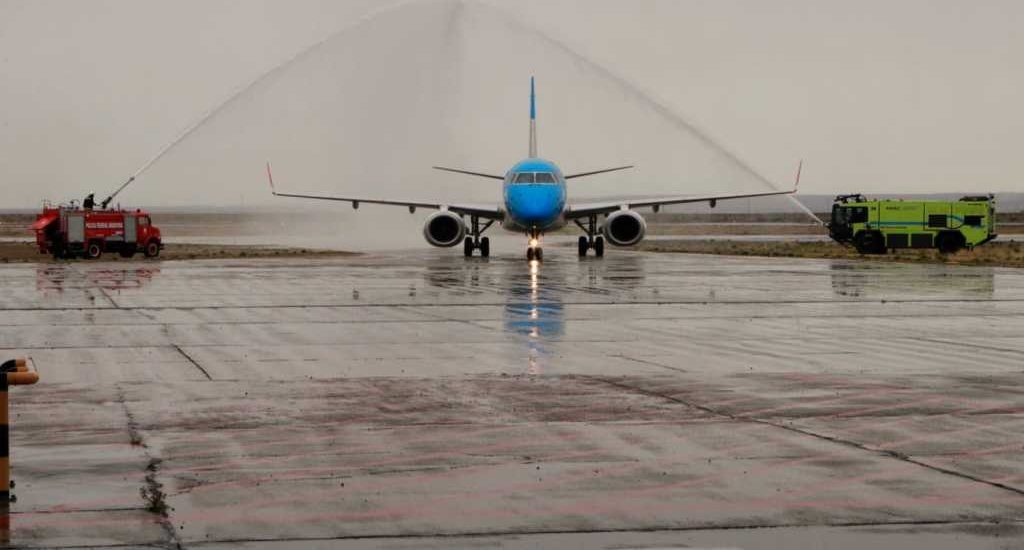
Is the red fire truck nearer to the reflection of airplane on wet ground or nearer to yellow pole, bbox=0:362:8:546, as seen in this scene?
the reflection of airplane on wet ground

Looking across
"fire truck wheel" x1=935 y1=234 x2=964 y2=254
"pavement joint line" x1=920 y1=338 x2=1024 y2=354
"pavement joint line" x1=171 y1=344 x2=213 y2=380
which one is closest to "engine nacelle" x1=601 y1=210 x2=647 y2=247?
"fire truck wheel" x1=935 y1=234 x2=964 y2=254

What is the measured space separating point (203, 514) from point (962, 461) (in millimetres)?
6219

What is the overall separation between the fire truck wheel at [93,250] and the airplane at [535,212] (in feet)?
26.4

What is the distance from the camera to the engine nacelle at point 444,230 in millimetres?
61562

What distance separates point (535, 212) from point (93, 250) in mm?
19795

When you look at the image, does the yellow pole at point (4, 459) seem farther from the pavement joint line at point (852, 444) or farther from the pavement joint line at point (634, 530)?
the pavement joint line at point (852, 444)

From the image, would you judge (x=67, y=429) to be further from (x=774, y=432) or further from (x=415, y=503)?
(x=774, y=432)

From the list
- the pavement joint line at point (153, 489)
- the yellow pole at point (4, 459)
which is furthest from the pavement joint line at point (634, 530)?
the yellow pole at point (4, 459)

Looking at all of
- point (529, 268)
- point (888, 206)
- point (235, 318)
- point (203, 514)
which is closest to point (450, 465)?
point (203, 514)

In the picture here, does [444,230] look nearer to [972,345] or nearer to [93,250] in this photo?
[93,250]

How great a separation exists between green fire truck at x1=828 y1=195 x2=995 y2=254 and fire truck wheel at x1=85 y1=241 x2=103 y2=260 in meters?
32.6

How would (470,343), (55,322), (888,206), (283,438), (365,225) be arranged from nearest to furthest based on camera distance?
1. (283,438)
2. (470,343)
3. (55,322)
4. (888,206)
5. (365,225)

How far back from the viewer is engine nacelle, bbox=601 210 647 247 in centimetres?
6188

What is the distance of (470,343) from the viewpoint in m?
22.9
